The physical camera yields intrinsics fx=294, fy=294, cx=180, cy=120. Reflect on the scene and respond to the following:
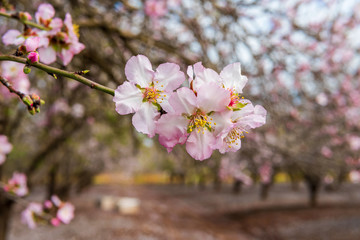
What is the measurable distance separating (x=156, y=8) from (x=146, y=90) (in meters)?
2.87

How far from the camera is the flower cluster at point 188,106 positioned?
27.4 inches

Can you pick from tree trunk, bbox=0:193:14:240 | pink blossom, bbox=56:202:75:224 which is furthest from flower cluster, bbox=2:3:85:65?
tree trunk, bbox=0:193:14:240

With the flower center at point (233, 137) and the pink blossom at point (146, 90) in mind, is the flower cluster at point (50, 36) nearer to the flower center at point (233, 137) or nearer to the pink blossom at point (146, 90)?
the pink blossom at point (146, 90)

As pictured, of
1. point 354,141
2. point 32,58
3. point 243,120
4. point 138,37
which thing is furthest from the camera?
point 354,141

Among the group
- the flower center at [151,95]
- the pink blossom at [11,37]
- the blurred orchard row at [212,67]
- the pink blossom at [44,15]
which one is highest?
the blurred orchard row at [212,67]

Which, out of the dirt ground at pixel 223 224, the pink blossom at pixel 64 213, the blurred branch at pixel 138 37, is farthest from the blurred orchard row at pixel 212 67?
the dirt ground at pixel 223 224

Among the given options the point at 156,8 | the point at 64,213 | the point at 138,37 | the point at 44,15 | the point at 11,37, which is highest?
the point at 156,8

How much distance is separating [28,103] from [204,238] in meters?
9.05

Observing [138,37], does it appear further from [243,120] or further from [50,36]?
[243,120]

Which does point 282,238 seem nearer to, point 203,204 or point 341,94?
point 341,94

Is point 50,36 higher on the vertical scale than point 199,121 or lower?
higher

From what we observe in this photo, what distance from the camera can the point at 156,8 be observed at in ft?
11.1

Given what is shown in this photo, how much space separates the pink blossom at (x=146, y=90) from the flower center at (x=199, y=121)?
2.7 inches

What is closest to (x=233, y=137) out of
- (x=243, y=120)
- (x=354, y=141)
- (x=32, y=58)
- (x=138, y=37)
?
(x=243, y=120)
